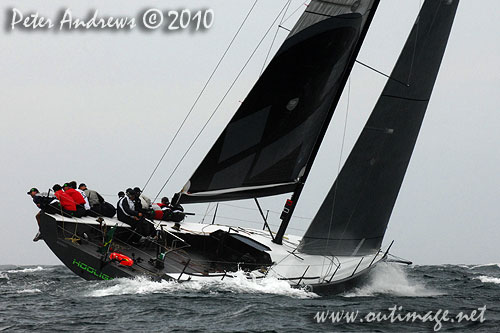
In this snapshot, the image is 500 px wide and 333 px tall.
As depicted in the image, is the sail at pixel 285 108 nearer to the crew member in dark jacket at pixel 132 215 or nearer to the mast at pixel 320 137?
the mast at pixel 320 137

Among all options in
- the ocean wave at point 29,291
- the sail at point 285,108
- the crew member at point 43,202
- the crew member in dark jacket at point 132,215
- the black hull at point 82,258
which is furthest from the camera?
the crew member in dark jacket at point 132,215

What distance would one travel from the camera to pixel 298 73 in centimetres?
1572

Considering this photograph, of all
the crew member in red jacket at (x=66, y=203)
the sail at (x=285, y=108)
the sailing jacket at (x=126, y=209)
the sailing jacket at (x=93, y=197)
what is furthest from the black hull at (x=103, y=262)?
the sail at (x=285, y=108)

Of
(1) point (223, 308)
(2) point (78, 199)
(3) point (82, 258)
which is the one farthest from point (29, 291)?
(1) point (223, 308)

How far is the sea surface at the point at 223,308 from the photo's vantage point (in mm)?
11508

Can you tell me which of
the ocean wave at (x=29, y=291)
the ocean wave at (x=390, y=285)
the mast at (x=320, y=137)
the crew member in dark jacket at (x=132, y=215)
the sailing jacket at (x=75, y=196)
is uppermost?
the mast at (x=320, y=137)

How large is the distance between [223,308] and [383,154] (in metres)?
6.08

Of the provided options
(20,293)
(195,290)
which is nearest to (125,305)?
(195,290)

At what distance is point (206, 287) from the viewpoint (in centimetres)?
1411

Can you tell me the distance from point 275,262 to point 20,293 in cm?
515

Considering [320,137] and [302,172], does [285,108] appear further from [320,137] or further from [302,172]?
[302,172]

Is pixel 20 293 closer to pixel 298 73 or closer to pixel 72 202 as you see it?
pixel 72 202

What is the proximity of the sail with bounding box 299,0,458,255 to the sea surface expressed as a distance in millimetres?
1119

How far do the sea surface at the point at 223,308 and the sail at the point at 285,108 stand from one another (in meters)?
2.29
